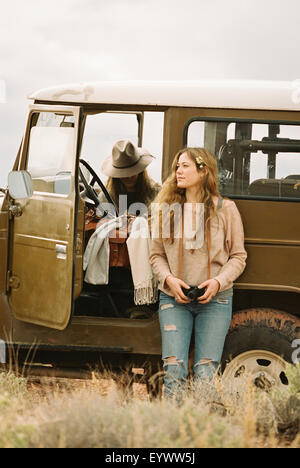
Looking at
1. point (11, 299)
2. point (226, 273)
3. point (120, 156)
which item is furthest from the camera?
point (120, 156)

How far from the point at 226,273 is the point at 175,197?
64cm

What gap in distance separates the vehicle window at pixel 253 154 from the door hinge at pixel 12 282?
177cm

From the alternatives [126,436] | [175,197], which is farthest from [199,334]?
[126,436]

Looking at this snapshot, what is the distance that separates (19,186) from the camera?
5719mm

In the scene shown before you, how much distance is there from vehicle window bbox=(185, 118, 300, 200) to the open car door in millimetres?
1093

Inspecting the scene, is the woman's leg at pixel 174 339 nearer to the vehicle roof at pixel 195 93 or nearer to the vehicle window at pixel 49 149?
the vehicle window at pixel 49 149

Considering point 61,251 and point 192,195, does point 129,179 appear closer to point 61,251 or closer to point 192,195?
point 61,251

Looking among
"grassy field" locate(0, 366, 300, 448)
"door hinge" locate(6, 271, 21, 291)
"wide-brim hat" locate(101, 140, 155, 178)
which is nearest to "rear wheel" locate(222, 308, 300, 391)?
"grassy field" locate(0, 366, 300, 448)

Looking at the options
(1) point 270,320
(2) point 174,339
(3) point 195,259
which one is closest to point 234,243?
(3) point 195,259

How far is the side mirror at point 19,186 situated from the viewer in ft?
18.7

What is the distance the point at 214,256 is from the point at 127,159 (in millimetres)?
1614

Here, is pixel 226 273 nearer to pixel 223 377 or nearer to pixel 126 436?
pixel 223 377

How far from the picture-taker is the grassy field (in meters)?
4.02

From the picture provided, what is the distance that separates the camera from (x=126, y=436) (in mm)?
4086
